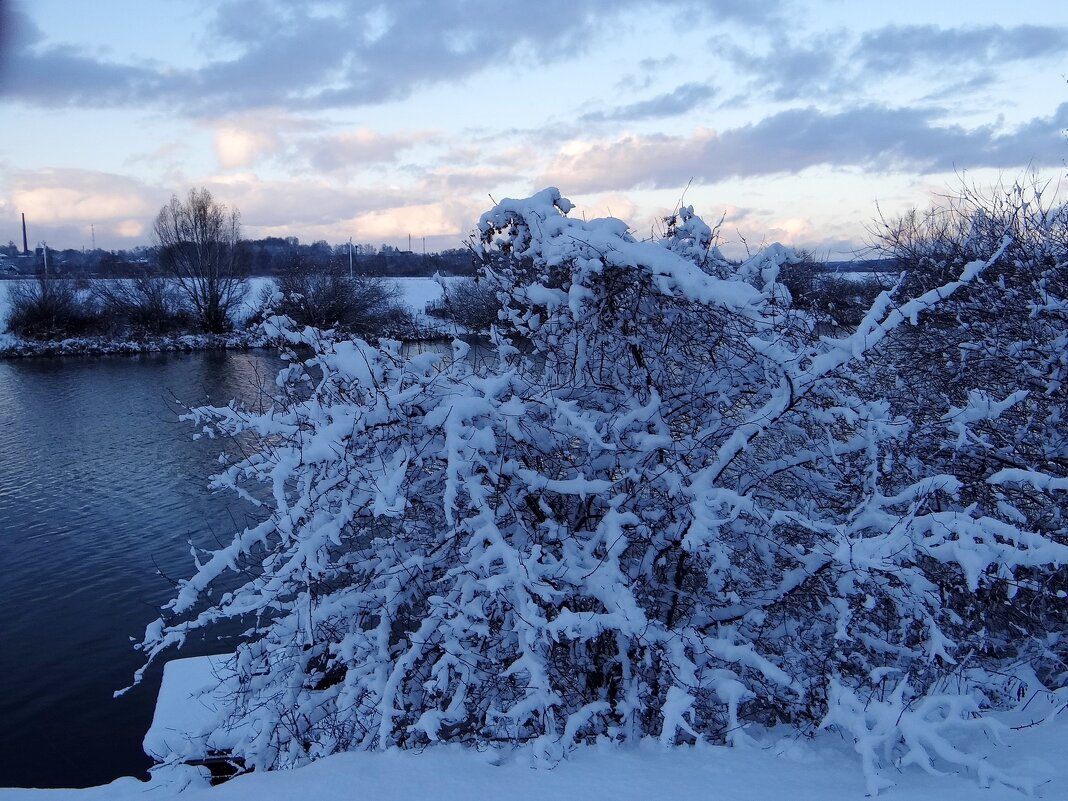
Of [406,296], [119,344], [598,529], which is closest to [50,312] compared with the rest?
[119,344]

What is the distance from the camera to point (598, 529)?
479cm

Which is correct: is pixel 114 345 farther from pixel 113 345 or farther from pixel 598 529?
pixel 598 529

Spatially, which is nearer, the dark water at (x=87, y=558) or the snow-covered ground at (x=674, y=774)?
the snow-covered ground at (x=674, y=774)

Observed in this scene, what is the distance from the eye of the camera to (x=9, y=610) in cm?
1131

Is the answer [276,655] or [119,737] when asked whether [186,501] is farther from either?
[276,655]

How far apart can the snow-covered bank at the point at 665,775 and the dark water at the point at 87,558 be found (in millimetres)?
2858

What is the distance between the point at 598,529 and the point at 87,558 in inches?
451

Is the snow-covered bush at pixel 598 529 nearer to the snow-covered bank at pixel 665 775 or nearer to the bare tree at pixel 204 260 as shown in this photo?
the snow-covered bank at pixel 665 775

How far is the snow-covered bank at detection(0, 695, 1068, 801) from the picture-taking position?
3.46 m

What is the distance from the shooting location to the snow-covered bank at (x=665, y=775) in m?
3.46

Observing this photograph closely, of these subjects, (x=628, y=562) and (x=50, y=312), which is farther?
(x=50, y=312)

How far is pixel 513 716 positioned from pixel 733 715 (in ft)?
3.86

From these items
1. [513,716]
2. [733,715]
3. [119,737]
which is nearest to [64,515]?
[119,737]

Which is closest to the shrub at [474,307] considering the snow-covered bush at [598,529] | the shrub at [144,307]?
the snow-covered bush at [598,529]
